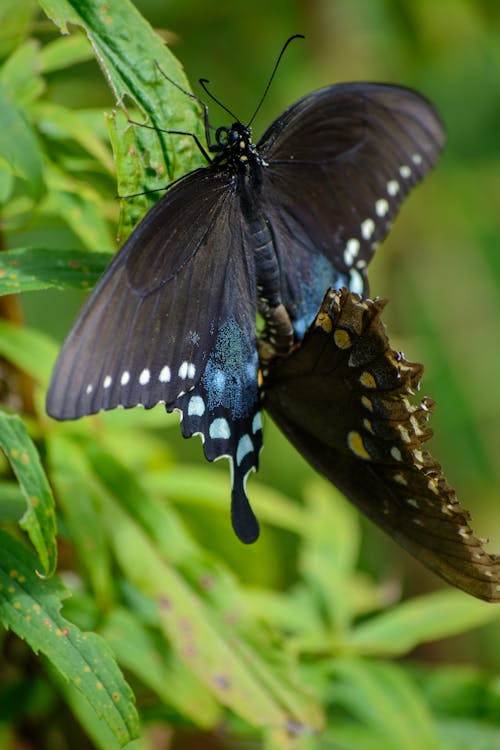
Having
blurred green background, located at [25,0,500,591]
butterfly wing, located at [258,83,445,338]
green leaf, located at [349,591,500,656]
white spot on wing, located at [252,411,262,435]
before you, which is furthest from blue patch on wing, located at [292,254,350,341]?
blurred green background, located at [25,0,500,591]

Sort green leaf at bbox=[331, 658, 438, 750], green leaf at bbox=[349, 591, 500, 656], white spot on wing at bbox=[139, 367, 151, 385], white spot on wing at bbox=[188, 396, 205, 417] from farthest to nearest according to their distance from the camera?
1. green leaf at bbox=[349, 591, 500, 656]
2. green leaf at bbox=[331, 658, 438, 750]
3. white spot on wing at bbox=[188, 396, 205, 417]
4. white spot on wing at bbox=[139, 367, 151, 385]

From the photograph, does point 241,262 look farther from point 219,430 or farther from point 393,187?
point 393,187

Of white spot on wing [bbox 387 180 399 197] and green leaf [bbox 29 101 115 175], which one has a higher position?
white spot on wing [bbox 387 180 399 197]

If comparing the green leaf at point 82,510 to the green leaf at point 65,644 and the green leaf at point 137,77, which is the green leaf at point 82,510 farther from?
the green leaf at point 137,77

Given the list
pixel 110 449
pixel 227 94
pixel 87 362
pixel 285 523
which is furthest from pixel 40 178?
pixel 227 94

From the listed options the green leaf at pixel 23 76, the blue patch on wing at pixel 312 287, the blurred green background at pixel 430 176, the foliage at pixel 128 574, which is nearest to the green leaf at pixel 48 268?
the foliage at pixel 128 574

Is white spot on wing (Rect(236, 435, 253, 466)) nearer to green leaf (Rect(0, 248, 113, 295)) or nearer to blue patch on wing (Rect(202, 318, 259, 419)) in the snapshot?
blue patch on wing (Rect(202, 318, 259, 419))

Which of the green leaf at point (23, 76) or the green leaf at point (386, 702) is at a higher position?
the green leaf at point (23, 76)
